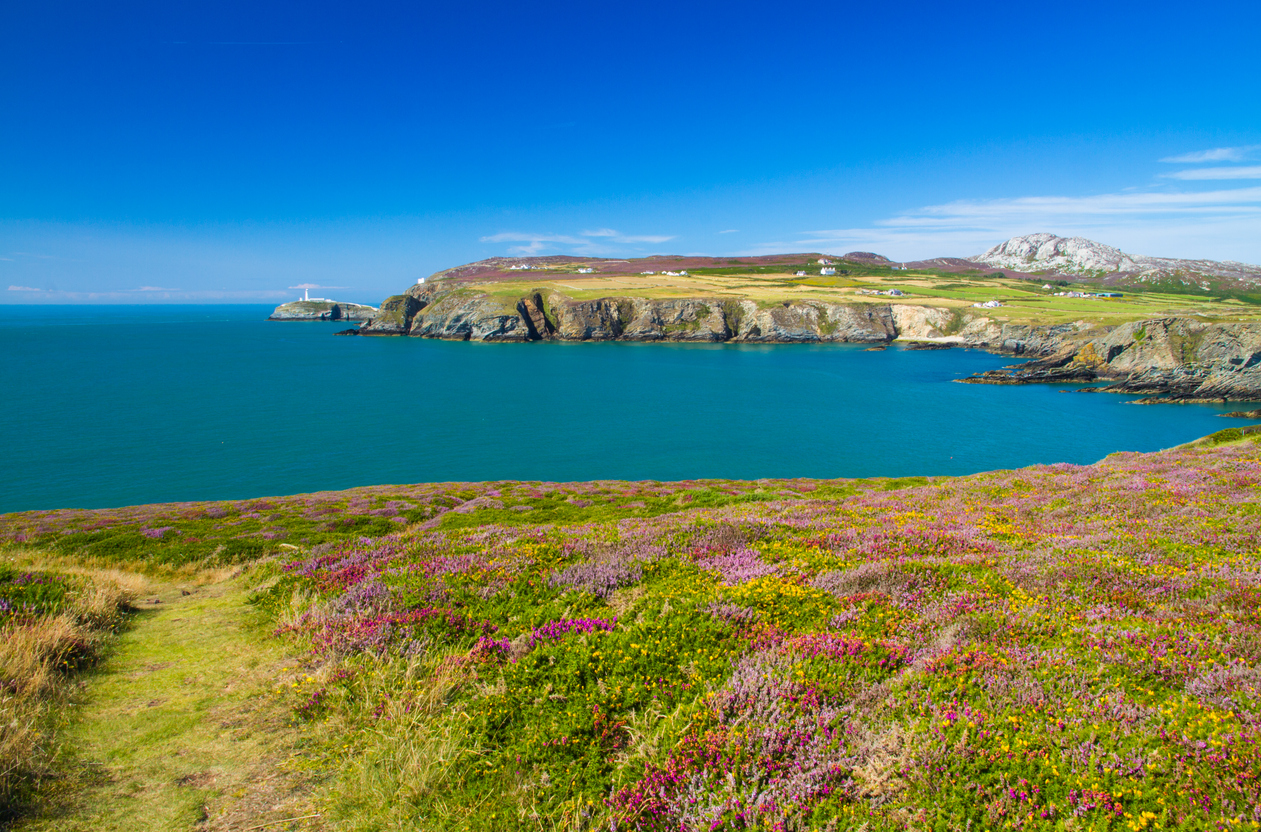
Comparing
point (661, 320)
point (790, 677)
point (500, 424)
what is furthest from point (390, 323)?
point (790, 677)

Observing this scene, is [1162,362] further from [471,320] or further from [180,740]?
[471,320]

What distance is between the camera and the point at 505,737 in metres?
6.25

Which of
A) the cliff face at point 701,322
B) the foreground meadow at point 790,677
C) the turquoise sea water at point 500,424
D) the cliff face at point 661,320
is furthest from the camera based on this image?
the cliff face at point 661,320

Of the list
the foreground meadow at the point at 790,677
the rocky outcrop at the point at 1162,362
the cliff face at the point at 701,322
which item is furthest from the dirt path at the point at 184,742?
the cliff face at the point at 701,322

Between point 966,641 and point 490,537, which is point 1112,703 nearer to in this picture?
point 966,641

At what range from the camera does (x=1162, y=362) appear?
314 feet

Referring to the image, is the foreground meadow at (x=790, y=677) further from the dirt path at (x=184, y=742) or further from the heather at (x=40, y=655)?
the heather at (x=40, y=655)

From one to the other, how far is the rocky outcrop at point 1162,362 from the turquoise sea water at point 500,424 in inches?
326

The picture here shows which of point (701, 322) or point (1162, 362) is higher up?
point (701, 322)

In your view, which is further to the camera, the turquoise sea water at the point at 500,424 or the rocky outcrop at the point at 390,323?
the rocky outcrop at the point at 390,323

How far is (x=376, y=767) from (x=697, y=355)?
5412 inches

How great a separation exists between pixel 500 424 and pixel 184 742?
6078 centimetres

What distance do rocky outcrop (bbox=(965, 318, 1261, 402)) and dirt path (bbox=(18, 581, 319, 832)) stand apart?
382ft

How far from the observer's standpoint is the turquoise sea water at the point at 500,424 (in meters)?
47.5
